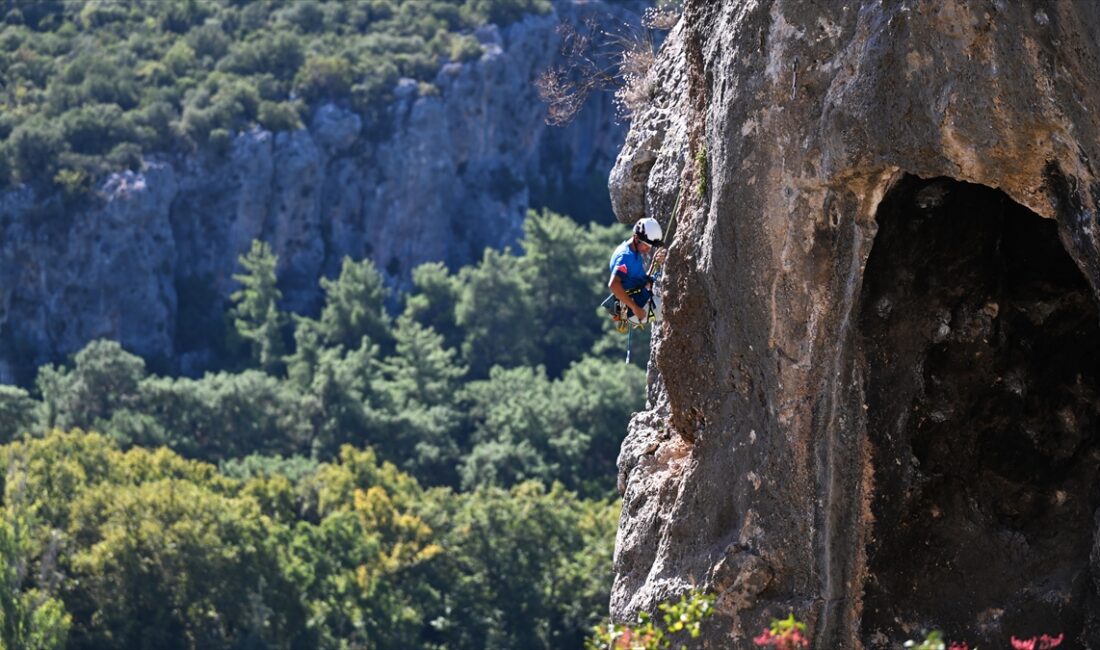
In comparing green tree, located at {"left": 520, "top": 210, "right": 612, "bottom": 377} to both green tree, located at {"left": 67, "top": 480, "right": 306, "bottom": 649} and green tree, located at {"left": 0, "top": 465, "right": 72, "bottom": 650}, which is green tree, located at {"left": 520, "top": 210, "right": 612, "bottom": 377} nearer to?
green tree, located at {"left": 67, "top": 480, "right": 306, "bottom": 649}

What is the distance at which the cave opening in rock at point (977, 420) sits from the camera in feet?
47.4

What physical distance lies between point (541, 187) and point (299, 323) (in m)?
20.2

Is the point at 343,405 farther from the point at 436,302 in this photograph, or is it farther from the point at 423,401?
the point at 436,302

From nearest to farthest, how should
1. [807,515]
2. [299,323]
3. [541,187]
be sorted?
[807,515] < [299,323] < [541,187]

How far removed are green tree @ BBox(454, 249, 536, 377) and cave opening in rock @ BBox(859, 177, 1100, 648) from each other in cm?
6830

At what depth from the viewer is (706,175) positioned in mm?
14828

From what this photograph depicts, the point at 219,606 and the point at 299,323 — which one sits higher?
the point at 299,323

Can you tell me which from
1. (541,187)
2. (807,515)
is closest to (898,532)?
(807,515)

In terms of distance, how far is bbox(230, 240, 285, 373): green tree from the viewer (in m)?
83.1

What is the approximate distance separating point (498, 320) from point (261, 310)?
9.08m

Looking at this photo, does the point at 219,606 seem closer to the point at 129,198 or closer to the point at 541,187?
the point at 129,198

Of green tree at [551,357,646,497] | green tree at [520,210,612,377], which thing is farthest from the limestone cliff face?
green tree at [520,210,612,377]

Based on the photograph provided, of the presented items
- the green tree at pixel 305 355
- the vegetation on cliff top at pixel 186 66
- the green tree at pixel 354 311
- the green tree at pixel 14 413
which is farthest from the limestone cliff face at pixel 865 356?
the vegetation on cliff top at pixel 186 66

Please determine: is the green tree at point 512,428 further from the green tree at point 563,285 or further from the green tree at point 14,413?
the green tree at point 14,413
